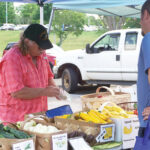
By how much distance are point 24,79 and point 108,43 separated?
7483 mm

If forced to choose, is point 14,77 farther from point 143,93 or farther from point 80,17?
point 80,17

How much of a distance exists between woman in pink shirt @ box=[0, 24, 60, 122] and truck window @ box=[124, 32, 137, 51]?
693 centimetres

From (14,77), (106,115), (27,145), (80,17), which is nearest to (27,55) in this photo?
(14,77)

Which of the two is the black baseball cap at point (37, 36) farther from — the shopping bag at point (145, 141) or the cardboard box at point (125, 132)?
the shopping bag at point (145, 141)

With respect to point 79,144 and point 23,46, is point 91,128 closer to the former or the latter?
point 79,144

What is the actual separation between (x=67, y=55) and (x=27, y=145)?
9477 mm

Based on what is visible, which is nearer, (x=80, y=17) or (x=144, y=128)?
(x=144, y=128)

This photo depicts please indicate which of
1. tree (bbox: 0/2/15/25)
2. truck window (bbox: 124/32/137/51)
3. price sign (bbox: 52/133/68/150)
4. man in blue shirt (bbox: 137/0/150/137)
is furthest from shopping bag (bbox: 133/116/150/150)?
tree (bbox: 0/2/15/25)

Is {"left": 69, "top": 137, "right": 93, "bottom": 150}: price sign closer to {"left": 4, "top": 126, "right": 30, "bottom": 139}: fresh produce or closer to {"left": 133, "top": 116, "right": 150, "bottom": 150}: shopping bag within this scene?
{"left": 4, "top": 126, "right": 30, "bottom": 139}: fresh produce

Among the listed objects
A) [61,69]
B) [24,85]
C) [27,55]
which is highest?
[27,55]

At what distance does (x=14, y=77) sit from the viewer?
3.57m

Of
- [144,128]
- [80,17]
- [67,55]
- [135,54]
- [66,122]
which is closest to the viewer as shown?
[144,128]

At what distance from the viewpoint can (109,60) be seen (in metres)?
10.7

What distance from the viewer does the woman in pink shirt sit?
3.62m
